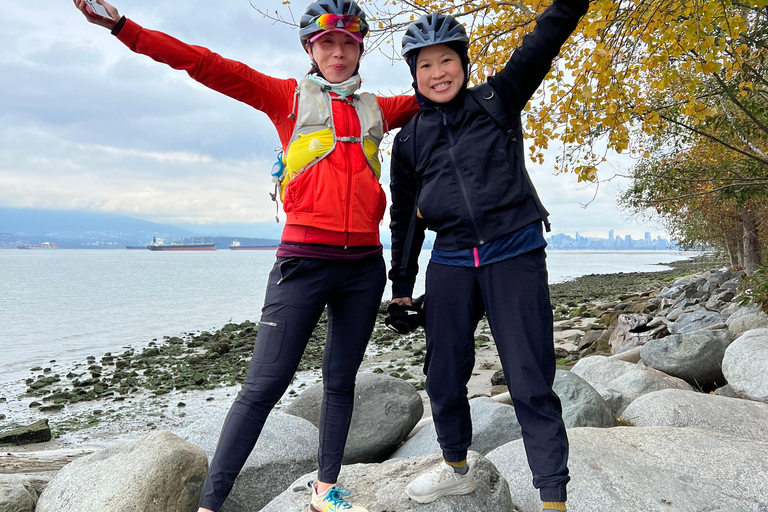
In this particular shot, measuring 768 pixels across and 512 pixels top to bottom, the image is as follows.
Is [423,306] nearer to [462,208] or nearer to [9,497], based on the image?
[462,208]

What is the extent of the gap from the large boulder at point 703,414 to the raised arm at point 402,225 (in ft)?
10.4

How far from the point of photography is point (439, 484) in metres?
3.21

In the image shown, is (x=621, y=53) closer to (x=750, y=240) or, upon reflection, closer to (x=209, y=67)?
(x=209, y=67)

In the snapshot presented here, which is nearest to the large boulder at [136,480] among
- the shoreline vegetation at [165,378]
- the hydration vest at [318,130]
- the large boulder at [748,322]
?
the hydration vest at [318,130]

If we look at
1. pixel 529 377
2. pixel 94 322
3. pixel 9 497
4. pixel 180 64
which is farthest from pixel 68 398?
pixel 94 322

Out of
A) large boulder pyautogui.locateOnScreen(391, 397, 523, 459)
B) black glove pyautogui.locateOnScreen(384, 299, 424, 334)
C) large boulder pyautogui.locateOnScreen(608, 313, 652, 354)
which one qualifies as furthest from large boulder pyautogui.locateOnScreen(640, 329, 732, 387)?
black glove pyautogui.locateOnScreen(384, 299, 424, 334)

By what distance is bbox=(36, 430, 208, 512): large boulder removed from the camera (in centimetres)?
394

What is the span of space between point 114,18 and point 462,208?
2.10 m

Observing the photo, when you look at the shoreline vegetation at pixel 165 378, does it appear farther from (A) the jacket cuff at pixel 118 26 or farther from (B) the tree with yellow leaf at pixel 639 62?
(A) the jacket cuff at pixel 118 26

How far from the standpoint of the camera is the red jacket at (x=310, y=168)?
306cm

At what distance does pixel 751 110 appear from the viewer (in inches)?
368

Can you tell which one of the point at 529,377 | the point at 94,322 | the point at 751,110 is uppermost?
the point at 751,110

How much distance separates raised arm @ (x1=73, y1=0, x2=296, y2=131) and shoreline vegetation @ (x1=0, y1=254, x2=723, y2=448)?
7644 millimetres

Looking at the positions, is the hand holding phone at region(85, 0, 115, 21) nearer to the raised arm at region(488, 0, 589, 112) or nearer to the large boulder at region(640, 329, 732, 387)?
the raised arm at region(488, 0, 589, 112)
